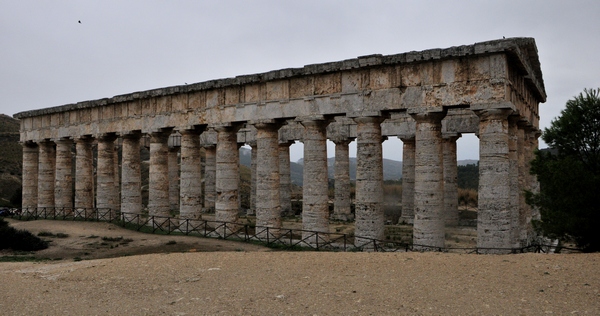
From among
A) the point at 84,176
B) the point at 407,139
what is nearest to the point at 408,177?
the point at 407,139

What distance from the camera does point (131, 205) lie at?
28641mm

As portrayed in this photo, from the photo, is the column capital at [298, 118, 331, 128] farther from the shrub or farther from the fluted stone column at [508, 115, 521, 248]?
the shrub

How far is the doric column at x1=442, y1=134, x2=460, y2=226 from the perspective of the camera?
2808 centimetres

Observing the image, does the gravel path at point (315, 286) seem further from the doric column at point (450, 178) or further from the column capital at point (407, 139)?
the column capital at point (407, 139)

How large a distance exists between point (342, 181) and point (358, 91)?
13.1m

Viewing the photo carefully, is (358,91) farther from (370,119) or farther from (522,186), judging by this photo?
(522,186)

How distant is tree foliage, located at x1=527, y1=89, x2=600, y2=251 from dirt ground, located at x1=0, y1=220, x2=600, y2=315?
2.37 metres

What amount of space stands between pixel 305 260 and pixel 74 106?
24337 millimetres

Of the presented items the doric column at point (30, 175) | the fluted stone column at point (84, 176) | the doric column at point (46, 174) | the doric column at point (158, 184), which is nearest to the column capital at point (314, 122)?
the doric column at point (158, 184)

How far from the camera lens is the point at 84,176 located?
106 ft

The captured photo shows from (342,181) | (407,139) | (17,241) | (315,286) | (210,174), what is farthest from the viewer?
(210,174)

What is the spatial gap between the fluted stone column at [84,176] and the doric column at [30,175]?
5.26m

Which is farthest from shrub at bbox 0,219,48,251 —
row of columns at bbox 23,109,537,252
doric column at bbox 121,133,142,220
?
doric column at bbox 121,133,142,220

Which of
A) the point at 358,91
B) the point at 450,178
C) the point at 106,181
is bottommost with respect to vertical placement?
the point at 106,181
